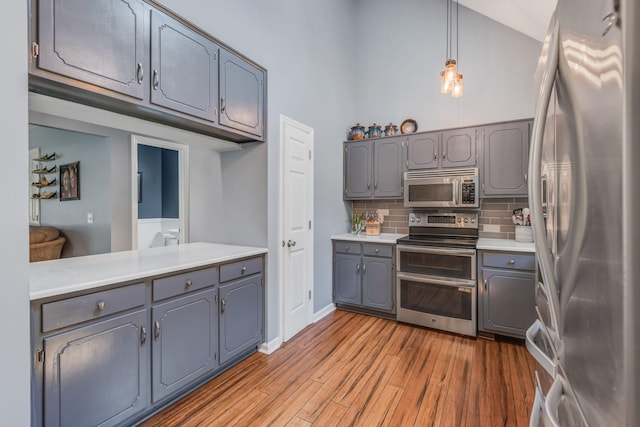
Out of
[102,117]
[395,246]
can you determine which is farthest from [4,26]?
[395,246]

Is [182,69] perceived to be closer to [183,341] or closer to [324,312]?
[183,341]

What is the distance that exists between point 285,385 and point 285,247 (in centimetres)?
114

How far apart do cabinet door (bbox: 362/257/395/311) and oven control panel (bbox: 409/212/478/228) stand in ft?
2.19

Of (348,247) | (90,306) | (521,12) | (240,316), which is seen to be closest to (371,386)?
(240,316)

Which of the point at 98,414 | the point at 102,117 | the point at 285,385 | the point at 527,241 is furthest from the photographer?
the point at 527,241

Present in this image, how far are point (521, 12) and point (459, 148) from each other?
1.29m

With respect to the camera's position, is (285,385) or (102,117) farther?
(285,385)

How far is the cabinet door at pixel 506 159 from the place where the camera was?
9.69 feet

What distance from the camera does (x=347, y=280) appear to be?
3586 millimetres

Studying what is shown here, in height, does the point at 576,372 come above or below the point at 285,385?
above

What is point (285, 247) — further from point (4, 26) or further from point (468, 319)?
point (4, 26)

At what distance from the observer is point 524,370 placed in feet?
7.57

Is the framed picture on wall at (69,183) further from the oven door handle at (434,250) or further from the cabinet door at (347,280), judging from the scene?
the oven door handle at (434,250)

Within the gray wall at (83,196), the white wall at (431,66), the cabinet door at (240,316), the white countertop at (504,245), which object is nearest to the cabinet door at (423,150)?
the white wall at (431,66)
